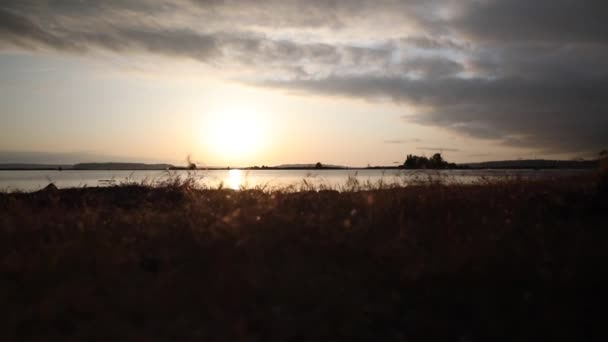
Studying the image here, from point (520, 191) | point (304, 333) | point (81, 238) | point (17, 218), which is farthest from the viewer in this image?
point (520, 191)

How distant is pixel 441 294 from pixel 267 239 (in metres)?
2.42

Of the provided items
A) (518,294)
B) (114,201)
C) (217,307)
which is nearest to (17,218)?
(114,201)

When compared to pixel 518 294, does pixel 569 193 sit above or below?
above

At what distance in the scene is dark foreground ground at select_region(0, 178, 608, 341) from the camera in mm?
3484

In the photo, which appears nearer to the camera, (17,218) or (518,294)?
(518,294)

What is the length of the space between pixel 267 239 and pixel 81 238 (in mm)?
2818

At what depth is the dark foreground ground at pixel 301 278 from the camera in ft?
11.4

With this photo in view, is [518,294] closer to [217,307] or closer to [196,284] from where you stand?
[217,307]

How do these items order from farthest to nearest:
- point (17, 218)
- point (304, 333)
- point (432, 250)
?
point (17, 218), point (432, 250), point (304, 333)

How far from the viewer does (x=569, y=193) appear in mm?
9008

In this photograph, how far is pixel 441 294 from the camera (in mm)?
4129

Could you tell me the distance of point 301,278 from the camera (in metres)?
4.34

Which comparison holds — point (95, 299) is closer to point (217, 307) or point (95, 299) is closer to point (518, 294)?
point (217, 307)

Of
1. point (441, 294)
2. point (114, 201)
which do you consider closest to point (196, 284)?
point (441, 294)
